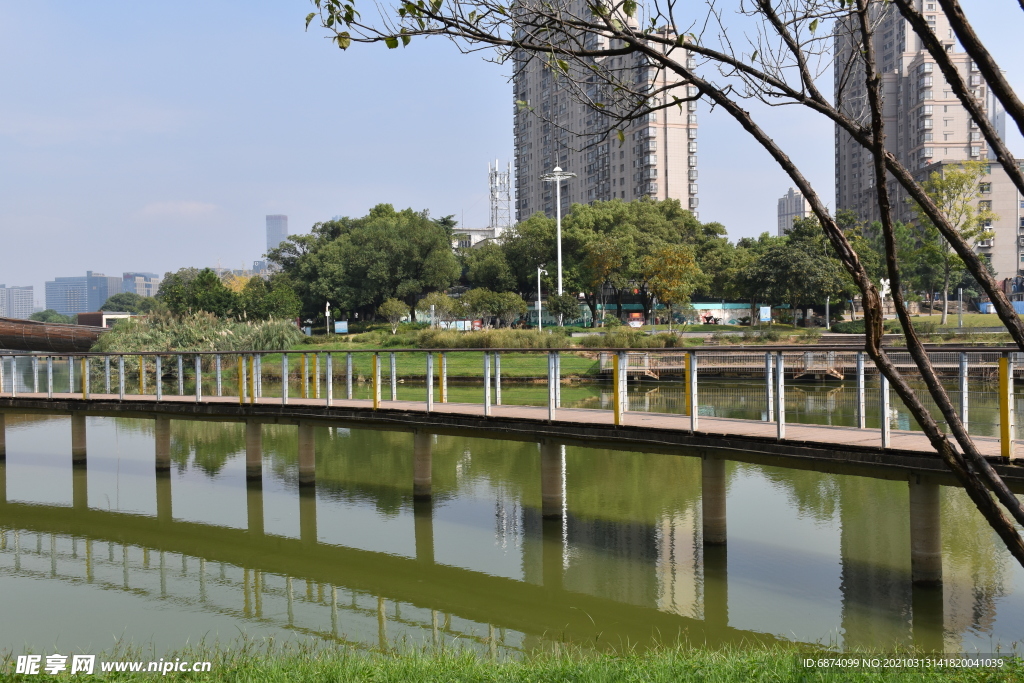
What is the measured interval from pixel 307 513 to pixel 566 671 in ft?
34.8

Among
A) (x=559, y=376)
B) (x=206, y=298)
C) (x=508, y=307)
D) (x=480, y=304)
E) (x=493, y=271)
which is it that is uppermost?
(x=493, y=271)

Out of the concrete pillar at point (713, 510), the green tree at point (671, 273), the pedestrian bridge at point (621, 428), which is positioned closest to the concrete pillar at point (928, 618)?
the pedestrian bridge at point (621, 428)

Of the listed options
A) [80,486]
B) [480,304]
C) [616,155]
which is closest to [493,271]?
[480,304]

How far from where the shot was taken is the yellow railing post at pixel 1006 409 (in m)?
8.88

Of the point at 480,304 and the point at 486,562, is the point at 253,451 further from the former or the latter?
the point at 480,304

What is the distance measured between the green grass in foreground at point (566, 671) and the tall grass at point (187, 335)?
33.0 meters

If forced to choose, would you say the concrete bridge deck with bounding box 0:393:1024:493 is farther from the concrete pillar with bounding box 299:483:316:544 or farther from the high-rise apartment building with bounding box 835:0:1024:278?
the high-rise apartment building with bounding box 835:0:1024:278

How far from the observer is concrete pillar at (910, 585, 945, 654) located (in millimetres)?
8906

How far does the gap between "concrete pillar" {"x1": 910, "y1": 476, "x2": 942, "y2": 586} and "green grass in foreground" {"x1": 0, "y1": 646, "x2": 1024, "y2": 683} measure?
3.06 meters

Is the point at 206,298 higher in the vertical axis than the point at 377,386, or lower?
higher

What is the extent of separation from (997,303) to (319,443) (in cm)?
2219

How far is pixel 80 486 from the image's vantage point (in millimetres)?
19203

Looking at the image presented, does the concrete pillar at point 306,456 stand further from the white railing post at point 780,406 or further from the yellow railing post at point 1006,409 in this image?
the yellow railing post at point 1006,409

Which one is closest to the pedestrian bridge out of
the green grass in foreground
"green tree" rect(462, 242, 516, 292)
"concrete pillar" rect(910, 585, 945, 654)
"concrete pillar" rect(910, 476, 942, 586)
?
"concrete pillar" rect(910, 476, 942, 586)
